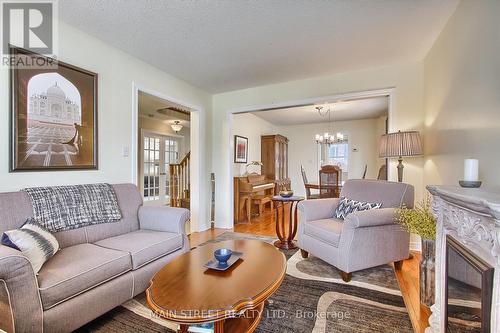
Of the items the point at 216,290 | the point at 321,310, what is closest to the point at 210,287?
the point at 216,290

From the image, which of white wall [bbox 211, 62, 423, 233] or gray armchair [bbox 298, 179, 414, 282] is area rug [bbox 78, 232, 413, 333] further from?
white wall [bbox 211, 62, 423, 233]

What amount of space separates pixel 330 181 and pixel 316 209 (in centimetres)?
205

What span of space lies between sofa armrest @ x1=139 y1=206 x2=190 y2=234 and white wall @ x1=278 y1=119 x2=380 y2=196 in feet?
17.9

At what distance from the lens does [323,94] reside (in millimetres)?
3381

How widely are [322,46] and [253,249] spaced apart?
2239mm

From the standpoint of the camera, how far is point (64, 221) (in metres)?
1.87

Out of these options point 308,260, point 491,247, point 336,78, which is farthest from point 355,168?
point 491,247

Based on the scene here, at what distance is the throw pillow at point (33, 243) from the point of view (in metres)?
1.33

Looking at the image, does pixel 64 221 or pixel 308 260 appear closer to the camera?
pixel 64 221

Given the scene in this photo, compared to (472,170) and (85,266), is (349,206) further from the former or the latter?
(85,266)

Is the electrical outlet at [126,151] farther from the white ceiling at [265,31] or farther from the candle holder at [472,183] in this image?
the candle holder at [472,183]

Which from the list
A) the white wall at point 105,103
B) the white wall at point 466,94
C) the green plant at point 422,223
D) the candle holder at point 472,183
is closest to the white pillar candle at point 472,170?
the candle holder at point 472,183

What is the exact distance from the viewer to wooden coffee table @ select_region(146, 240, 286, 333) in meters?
1.02

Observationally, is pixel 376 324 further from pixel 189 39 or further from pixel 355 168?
pixel 355 168
